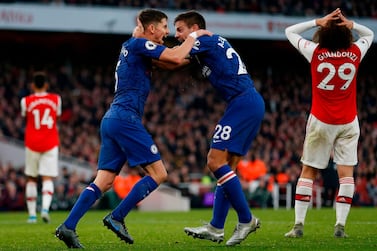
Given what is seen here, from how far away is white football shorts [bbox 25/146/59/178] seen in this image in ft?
52.1

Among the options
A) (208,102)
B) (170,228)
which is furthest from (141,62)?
(208,102)

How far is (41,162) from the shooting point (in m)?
15.9

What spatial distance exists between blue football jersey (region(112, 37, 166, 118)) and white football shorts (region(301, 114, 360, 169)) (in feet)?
7.54

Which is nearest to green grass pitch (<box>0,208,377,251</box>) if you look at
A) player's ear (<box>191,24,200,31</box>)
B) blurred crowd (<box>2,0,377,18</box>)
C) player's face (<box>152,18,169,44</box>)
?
player's face (<box>152,18,169,44</box>)

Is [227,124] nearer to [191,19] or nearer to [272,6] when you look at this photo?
[191,19]

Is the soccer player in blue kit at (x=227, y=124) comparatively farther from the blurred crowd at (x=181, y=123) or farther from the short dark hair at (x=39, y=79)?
the blurred crowd at (x=181, y=123)

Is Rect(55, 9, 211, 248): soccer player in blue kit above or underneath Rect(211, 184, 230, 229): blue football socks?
above

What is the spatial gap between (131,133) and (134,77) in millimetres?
565

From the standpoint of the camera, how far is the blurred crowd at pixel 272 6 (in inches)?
1352

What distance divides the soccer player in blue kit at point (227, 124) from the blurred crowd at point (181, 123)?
13421mm

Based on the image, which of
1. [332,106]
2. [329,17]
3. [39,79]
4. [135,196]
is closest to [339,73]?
[332,106]

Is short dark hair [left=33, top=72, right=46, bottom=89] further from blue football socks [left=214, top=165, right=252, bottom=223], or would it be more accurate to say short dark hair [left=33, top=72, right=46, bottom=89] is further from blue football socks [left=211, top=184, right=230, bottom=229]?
blue football socks [left=214, top=165, right=252, bottom=223]

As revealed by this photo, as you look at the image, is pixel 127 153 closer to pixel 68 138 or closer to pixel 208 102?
pixel 68 138

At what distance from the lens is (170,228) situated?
13.2 m
